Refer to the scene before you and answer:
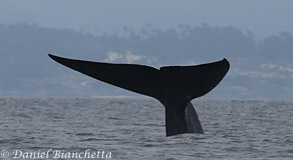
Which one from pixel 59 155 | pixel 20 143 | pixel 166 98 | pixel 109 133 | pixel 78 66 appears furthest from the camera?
pixel 109 133

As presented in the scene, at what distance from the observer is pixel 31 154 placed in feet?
47.2

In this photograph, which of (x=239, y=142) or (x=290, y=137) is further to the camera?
(x=290, y=137)

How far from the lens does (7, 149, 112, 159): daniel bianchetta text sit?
46.1 feet

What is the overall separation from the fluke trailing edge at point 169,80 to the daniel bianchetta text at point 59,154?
171cm

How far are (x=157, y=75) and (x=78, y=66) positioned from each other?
142 cm

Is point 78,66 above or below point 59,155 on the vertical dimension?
above

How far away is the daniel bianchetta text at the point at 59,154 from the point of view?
14.0 metres

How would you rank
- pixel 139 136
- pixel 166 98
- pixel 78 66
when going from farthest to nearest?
1. pixel 139 136
2. pixel 166 98
3. pixel 78 66

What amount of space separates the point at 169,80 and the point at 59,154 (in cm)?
298

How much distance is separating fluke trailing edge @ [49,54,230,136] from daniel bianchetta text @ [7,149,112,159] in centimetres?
171

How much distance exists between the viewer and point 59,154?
14406 millimetres

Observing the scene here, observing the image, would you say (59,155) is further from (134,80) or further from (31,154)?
(134,80)

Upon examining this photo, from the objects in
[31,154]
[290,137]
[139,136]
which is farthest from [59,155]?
[290,137]

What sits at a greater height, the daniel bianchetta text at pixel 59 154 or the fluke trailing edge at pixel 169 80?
the fluke trailing edge at pixel 169 80
